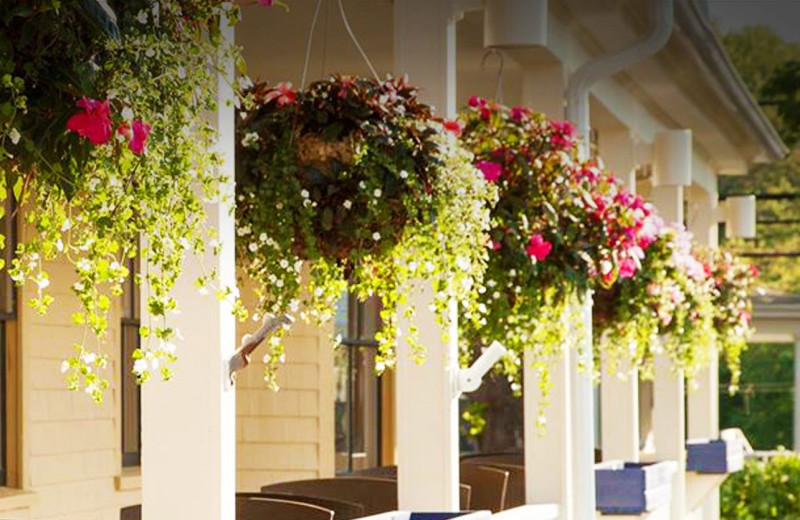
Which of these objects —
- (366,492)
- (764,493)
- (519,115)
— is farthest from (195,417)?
(764,493)

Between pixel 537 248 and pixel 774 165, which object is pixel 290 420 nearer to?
pixel 537 248

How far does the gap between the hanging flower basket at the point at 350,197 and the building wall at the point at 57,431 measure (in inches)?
107

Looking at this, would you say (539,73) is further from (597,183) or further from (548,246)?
(548,246)

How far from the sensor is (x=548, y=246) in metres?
5.63

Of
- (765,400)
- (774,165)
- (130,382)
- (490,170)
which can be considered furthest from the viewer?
(774,165)

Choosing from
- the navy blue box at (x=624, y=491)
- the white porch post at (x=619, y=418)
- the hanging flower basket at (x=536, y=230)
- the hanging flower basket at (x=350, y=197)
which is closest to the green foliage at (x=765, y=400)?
the white porch post at (x=619, y=418)

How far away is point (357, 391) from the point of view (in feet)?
34.8

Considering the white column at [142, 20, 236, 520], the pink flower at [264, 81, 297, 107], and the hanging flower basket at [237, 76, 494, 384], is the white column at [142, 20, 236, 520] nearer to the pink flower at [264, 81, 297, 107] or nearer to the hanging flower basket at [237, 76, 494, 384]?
the hanging flower basket at [237, 76, 494, 384]

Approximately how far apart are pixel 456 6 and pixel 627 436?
4433 mm

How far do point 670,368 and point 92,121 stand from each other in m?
8.28

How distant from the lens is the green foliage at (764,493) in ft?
53.3

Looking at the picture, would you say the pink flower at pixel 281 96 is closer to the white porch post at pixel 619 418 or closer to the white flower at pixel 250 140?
the white flower at pixel 250 140

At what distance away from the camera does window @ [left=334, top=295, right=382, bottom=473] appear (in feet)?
33.9

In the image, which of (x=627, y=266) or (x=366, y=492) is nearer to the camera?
(x=627, y=266)
